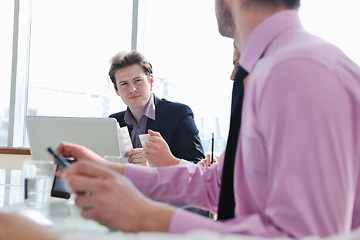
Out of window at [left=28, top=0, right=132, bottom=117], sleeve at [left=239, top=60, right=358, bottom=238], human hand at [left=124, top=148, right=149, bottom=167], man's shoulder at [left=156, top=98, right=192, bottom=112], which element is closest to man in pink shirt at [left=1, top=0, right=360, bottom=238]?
sleeve at [left=239, top=60, right=358, bottom=238]

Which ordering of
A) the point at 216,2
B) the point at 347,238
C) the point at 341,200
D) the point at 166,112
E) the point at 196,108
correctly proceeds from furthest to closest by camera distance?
the point at 196,108 < the point at 166,112 < the point at 216,2 < the point at 341,200 < the point at 347,238

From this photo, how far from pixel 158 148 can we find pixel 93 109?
2554 mm

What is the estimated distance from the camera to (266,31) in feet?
3.45

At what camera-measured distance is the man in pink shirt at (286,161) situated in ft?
2.40

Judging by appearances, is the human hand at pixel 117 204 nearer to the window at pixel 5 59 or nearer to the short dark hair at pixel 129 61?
the short dark hair at pixel 129 61

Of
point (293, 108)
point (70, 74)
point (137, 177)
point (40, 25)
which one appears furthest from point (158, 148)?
point (40, 25)

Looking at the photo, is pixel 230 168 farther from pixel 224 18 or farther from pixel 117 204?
pixel 224 18

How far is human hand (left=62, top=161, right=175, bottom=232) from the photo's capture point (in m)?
0.83

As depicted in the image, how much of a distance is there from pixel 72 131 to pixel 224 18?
110cm

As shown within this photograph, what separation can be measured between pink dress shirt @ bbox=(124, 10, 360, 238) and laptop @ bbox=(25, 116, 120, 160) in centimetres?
124

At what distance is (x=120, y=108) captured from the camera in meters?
4.46

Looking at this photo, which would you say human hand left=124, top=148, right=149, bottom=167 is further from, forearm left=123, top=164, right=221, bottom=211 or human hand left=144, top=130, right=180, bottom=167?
forearm left=123, top=164, right=221, bottom=211

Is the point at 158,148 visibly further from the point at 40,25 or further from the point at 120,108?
the point at 40,25

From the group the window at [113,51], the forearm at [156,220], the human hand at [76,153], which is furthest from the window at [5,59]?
the forearm at [156,220]
